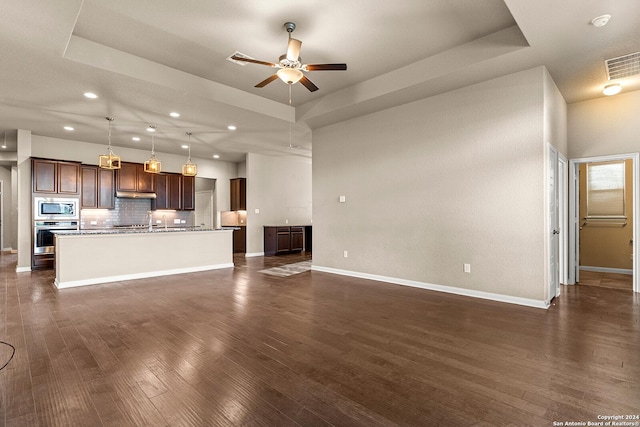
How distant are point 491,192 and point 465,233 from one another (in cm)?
67

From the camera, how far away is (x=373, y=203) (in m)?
5.61

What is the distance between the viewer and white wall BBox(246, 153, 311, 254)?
9.20 m

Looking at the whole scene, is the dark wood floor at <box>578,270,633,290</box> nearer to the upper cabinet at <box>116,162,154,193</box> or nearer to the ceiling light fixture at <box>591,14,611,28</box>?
the ceiling light fixture at <box>591,14,611,28</box>

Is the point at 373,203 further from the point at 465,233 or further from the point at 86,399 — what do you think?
the point at 86,399

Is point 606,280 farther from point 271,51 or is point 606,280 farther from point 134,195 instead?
point 134,195

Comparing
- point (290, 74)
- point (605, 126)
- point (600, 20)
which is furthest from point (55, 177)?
point (605, 126)

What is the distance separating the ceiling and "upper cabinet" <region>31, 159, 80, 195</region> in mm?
1221

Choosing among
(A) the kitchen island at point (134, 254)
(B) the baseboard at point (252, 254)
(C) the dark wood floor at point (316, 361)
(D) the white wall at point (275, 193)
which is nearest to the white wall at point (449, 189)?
(C) the dark wood floor at point (316, 361)

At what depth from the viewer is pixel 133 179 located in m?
8.16

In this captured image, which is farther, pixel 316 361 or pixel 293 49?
pixel 293 49

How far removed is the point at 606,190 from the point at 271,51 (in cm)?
683

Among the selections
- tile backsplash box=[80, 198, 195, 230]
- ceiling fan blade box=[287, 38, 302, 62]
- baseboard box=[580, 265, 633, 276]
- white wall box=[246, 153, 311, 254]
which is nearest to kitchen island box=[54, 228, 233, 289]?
white wall box=[246, 153, 311, 254]

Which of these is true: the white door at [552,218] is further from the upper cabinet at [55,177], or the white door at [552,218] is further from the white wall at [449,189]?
the upper cabinet at [55,177]

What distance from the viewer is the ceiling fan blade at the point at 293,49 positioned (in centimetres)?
326
